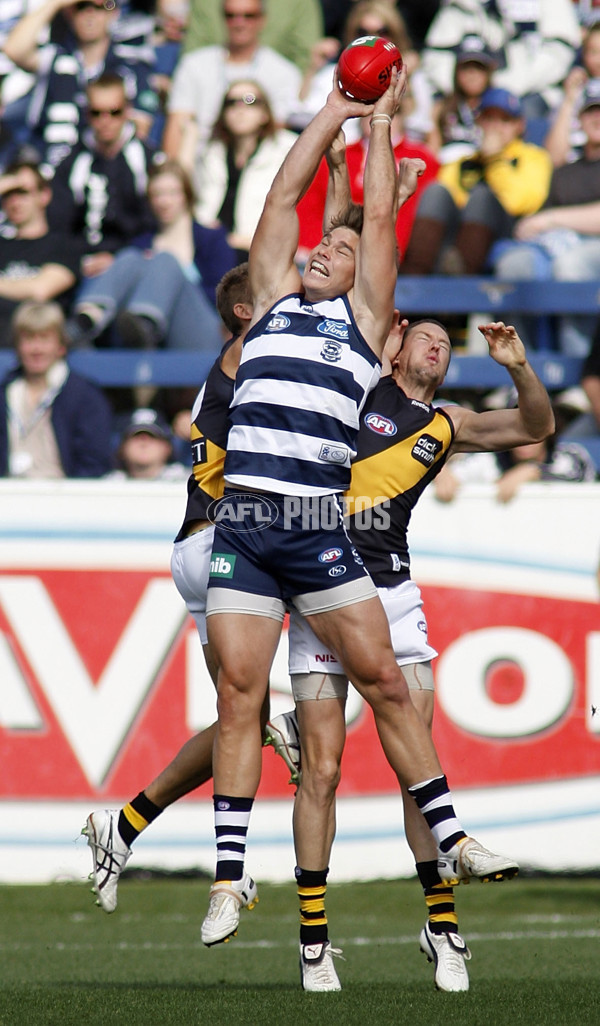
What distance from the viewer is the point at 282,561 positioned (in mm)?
4992

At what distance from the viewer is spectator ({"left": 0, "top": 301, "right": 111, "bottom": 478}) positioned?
28.7ft

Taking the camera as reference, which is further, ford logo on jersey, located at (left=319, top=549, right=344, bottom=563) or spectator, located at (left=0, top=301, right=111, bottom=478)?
spectator, located at (left=0, top=301, right=111, bottom=478)

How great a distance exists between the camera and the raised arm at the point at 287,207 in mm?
5090

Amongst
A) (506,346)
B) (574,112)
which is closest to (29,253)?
(574,112)

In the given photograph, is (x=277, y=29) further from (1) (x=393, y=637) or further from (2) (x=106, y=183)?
(1) (x=393, y=637)

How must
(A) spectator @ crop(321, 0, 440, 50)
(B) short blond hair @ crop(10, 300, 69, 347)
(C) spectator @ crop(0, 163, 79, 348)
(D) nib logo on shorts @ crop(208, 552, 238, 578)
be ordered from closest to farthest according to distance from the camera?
(D) nib logo on shorts @ crop(208, 552, 238, 578) < (B) short blond hair @ crop(10, 300, 69, 347) < (C) spectator @ crop(0, 163, 79, 348) < (A) spectator @ crop(321, 0, 440, 50)

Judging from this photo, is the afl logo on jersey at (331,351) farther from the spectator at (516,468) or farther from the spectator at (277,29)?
the spectator at (277,29)

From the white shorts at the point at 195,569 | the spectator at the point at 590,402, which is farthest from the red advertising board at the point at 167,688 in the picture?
the white shorts at the point at 195,569

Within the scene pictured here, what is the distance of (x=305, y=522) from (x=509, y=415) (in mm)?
1053

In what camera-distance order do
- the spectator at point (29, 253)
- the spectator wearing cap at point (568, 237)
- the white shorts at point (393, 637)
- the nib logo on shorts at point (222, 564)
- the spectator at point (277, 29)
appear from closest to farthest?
the nib logo on shorts at point (222, 564) → the white shorts at point (393, 637) → the spectator at point (29, 253) → the spectator wearing cap at point (568, 237) → the spectator at point (277, 29)

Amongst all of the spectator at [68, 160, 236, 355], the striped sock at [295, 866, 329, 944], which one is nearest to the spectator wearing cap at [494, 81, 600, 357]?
the spectator at [68, 160, 236, 355]

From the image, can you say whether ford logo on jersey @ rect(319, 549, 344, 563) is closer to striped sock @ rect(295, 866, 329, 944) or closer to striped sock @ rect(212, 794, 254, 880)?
striped sock @ rect(212, 794, 254, 880)

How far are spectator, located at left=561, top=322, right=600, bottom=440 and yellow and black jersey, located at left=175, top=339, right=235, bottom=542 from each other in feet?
14.4

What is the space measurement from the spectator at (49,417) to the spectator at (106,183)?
1643 mm
